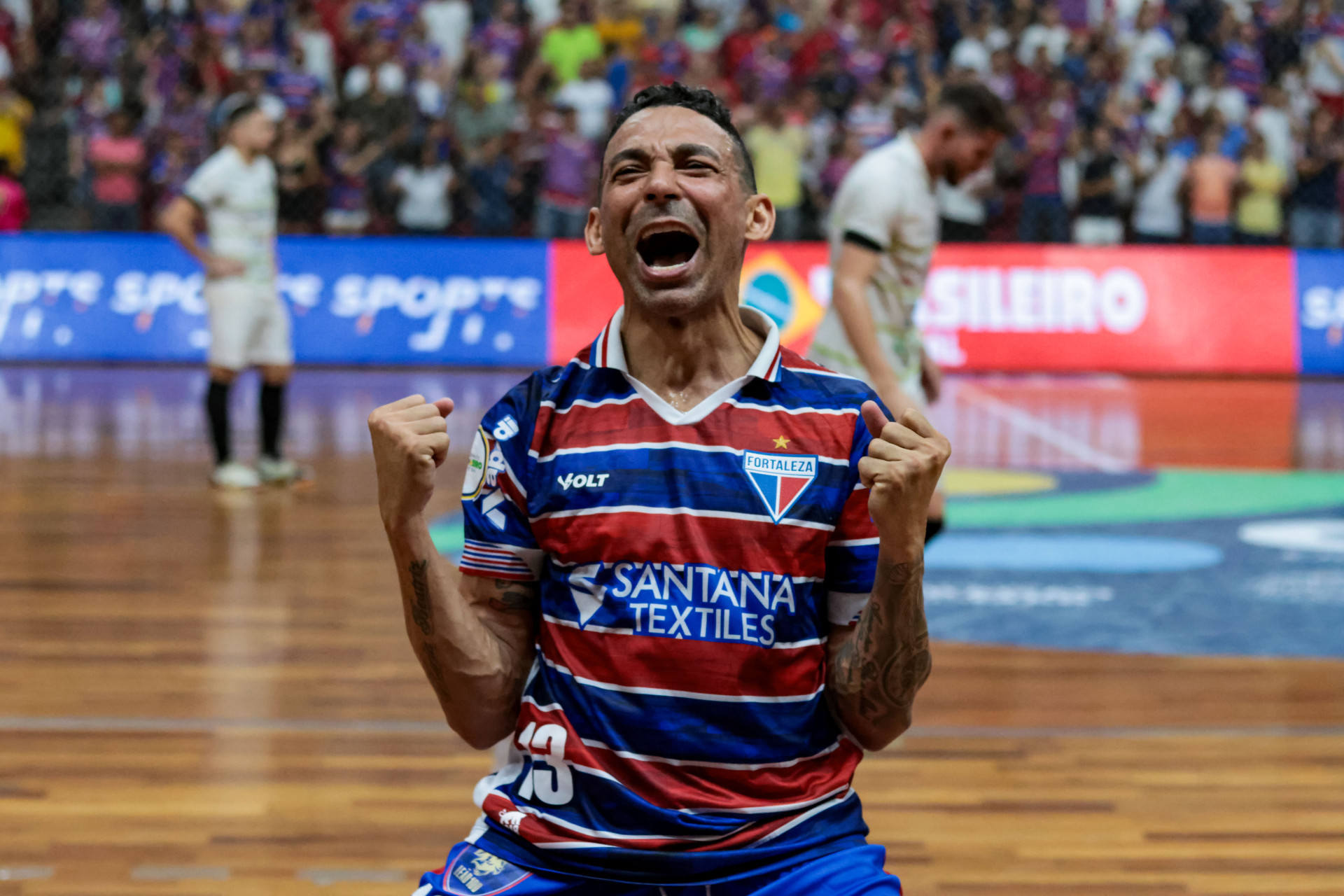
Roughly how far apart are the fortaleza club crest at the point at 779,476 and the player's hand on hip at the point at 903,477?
13cm

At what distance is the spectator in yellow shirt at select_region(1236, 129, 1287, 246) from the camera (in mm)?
14000

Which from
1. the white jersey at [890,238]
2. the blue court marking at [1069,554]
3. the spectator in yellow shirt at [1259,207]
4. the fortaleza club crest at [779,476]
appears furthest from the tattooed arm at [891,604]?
the spectator in yellow shirt at [1259,207]

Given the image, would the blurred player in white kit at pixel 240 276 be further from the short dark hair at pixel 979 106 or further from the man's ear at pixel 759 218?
the man's ear at pixel 759 218

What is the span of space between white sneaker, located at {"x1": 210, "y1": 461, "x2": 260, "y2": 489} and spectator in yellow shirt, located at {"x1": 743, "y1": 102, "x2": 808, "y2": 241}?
6488 millimetres

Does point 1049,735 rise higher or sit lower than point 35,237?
lower

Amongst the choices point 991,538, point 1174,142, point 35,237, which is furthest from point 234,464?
point 1174,142

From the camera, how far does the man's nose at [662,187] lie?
6.69 ft

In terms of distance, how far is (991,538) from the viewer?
23.2ft

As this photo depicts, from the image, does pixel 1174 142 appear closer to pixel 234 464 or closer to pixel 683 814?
pixel 234 464

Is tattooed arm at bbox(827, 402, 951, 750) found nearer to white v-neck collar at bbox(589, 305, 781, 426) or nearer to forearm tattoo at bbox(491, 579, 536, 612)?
white v-neck collar at bbox(589, 305, 781, 426)

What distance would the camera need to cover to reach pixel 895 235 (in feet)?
14.4

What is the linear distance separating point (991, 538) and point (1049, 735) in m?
2.79

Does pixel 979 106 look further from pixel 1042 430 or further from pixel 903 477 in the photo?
pixel 1042 430

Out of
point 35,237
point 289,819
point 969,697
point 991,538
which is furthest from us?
point 35,237
